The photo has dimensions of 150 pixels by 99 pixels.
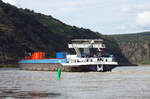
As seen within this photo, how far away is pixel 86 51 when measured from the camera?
125625 millimetres

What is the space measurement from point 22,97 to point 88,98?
21.8 feet

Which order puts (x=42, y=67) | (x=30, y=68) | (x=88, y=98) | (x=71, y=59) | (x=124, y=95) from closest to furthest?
(x=88, y=98), (x=124, y=95), (x=71, y=59), (x=42, y=67), (x=30, y=68)

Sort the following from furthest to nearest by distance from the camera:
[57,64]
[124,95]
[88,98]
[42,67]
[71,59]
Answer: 1. [42,67]
2. [57,64]
3. [71,59]
4. [124,95]
5. [88,98]

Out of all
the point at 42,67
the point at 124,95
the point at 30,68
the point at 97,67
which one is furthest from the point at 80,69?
the point at 124,95

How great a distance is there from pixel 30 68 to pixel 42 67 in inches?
752

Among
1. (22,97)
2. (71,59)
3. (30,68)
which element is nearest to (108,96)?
(22,97)

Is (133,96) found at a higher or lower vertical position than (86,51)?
lower

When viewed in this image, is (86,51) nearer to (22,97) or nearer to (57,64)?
(57,64)

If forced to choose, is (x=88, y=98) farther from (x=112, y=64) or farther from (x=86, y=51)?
(x=86, y=51)

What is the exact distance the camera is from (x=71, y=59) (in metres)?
118

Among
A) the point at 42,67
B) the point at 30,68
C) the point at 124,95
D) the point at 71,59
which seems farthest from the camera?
the point at 30,68

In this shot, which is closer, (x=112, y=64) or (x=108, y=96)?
(x=108, y=96)

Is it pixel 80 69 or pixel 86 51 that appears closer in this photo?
pixel 80 69

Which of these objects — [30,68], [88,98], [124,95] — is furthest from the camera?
[30,68]
